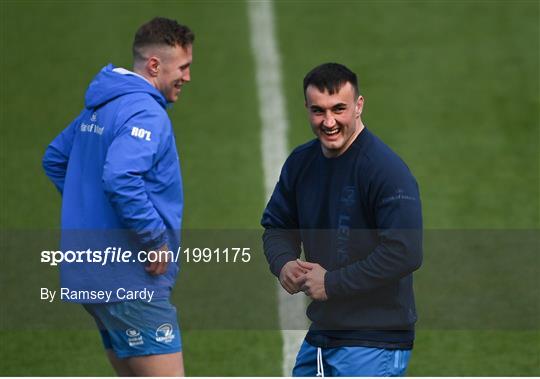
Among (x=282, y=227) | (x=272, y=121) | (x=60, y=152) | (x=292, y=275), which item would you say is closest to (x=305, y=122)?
(x=272, y=121)

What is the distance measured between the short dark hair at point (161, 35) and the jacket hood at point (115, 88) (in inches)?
7.6

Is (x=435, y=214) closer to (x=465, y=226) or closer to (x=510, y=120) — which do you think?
(x=465, y=226)

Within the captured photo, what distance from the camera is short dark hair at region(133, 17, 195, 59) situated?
7.25m

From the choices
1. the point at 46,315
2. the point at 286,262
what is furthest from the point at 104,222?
the point at 46,315

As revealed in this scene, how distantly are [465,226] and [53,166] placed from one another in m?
4.79

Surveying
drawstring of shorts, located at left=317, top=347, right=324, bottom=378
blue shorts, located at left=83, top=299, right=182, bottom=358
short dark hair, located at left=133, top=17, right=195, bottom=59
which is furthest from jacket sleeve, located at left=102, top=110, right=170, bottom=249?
drawstring of shorts, located at left=317, top=347, right=324, bottom=378

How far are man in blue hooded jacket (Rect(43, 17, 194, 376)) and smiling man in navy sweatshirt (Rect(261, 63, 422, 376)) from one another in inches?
34.0

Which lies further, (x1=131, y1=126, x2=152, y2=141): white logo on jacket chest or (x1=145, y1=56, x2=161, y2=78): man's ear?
(x1=145, y1=56, x2=161, y2=78): man's ear

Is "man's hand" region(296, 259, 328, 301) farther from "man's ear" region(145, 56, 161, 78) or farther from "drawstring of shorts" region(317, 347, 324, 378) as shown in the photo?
"man's ear" region(145, 56, 161, 78)

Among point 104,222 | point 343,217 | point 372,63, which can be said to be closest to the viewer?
point 343,217

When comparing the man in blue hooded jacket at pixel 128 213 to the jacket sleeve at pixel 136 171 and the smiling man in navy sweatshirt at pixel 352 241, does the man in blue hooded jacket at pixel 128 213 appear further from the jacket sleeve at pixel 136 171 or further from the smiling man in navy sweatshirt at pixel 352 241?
the smiling man in navy sweatshirt at pixel 352 241

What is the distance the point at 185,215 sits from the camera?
11.7 m

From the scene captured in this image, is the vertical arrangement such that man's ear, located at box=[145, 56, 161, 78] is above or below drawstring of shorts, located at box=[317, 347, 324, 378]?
above

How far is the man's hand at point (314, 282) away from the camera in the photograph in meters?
6.35
